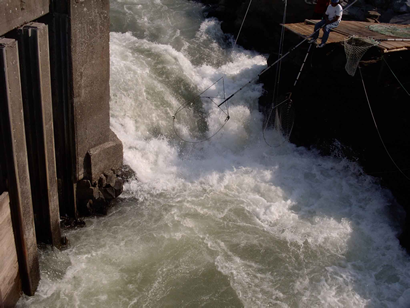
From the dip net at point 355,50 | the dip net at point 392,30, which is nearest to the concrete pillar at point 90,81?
the dip net at point 355,50

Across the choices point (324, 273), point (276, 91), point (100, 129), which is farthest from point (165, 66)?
point (324, 273)

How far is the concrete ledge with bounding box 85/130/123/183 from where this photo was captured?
7855 millimetres

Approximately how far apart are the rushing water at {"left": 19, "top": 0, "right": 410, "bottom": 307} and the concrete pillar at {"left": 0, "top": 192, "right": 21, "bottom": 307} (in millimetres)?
425

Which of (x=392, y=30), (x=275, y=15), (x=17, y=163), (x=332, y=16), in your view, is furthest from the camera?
(x=275, y=15)

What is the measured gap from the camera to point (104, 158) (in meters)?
8.14

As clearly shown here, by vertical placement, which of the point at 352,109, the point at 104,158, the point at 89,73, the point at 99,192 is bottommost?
the point at 99,192

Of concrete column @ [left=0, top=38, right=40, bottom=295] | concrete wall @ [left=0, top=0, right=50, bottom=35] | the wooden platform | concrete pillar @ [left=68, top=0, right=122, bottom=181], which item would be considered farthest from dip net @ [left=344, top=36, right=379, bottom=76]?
concrete column @ [left=0, top=38, right=40, bottom=295]

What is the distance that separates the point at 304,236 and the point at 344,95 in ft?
12.7

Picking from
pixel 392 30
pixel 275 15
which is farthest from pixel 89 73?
pixel 275 15

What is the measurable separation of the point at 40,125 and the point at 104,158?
81.9 inches

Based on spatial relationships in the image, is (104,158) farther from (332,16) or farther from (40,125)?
(332,16)

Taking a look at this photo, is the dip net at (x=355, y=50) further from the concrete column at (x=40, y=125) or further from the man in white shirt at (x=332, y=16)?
the concrete column at (x=40, y=125)

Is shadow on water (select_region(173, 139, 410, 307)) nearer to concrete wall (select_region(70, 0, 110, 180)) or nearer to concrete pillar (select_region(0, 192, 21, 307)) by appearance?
concrete wall (select_region(70, 0, 110, 180))

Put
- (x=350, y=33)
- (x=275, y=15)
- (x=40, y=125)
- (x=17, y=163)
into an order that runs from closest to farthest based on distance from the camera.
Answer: (x=17, y=163), (x=40, y=125), (x=350, y=33), (x=275, y=15)
